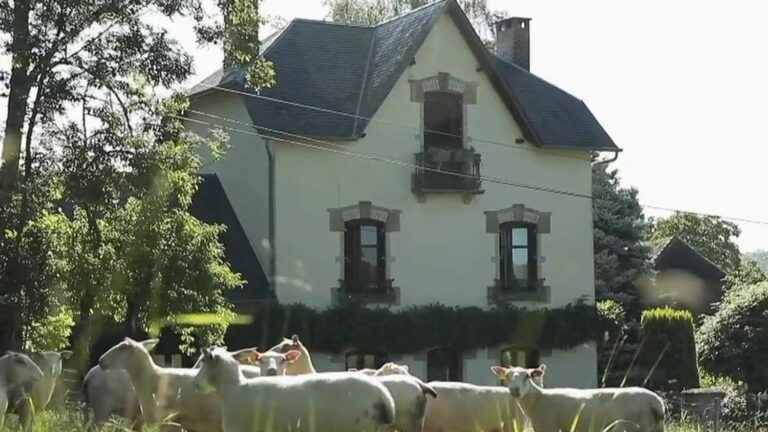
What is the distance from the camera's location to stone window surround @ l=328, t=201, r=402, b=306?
2978 centimetres

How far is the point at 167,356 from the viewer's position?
90.0ft

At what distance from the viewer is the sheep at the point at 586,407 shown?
14.3 m

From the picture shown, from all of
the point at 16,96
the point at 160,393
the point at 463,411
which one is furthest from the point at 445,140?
the point at 160,393

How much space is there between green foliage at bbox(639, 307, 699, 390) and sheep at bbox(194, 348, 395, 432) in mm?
20942

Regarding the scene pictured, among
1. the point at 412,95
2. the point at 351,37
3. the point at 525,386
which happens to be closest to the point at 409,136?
the point at 412,95

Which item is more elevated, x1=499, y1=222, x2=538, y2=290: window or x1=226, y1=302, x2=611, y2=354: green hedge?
x1=499, y1=222, x2=538, y2=290: window

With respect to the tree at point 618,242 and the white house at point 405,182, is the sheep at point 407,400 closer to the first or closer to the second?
the white house at point 405,182

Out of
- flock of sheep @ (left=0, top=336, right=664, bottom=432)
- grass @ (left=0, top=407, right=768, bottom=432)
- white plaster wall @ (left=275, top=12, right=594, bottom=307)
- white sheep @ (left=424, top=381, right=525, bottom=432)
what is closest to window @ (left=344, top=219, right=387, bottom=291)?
white plaster wall @ (left=275, top=12, right=594, bottom=307)

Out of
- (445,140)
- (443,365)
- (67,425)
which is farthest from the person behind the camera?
(445,140)

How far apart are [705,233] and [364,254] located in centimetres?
5955

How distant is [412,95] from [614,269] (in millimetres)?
10807

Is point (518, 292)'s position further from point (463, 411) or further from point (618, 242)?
point (463, 411)

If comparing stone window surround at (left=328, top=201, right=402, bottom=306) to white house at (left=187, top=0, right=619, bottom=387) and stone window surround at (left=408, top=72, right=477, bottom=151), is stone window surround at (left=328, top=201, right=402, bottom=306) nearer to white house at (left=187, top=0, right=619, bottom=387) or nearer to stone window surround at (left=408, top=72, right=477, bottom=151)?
white house at (left=187, top=0, right=619, bottom=387)

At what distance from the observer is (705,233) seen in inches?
3386
